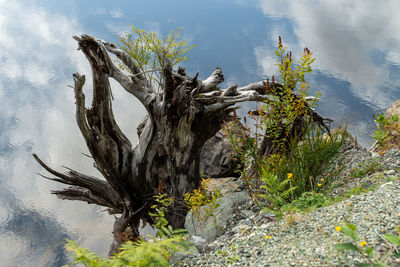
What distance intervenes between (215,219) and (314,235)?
2196mm

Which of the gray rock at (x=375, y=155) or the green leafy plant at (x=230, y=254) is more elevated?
the gray rock at (x=375, y=155)

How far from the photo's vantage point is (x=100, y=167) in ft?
21.8

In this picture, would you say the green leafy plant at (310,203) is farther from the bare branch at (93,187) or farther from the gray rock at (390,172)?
the bare branch at (93,187)

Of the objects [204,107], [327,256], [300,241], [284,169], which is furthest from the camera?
[204,107]

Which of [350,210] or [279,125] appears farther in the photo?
[279,125]

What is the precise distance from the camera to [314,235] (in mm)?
2873

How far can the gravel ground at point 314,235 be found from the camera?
2.46m

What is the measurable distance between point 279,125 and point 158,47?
410 cm

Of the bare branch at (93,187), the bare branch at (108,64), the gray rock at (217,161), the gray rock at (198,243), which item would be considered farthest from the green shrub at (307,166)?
the bare branch at (93,187)

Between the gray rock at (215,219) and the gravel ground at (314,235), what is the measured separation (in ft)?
2.08

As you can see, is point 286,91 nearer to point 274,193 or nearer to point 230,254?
point 274,193

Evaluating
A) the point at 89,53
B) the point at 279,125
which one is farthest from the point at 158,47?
the point at 279,125

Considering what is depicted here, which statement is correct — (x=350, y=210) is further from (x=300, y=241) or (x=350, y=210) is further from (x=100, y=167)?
(x=100, y=167)

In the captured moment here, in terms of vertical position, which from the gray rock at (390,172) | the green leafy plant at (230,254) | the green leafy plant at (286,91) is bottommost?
the green leafy plant at (230,254)
